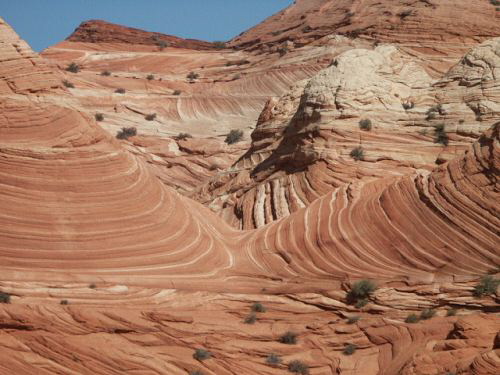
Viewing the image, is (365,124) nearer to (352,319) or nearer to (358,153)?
(358,153)

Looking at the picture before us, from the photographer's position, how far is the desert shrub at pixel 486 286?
1557cm

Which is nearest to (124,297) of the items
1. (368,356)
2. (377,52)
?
(368,356)

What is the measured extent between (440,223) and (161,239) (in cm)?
551

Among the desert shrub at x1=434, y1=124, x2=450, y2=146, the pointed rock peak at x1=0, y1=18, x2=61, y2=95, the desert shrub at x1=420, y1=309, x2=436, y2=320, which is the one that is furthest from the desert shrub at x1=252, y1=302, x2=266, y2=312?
the desert shrub at x1=434, y1=124, x2=450, y2=146

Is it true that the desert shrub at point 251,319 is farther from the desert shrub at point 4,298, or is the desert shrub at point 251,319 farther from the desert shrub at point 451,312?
the desert shrub at point 4,298

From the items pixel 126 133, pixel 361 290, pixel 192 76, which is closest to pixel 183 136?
pixel 126 133

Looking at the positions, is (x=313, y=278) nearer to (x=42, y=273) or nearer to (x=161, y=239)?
(x=161, y=239)

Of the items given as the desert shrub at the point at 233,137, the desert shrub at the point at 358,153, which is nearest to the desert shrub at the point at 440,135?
the desert shrub at the point at 358,153

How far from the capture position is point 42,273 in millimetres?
16109

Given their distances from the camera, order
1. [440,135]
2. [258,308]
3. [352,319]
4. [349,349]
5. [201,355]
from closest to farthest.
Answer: [201,355] < [349,349] < [352,319] < [258,308] < [440,135]

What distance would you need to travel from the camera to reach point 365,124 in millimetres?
24672

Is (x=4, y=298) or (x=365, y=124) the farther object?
(x=365, y=124)

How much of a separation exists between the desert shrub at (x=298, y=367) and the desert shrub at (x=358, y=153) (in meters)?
10.0

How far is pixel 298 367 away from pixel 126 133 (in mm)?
28437
